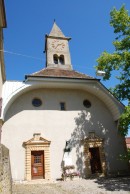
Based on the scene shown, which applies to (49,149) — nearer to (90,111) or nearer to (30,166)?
(30,166)

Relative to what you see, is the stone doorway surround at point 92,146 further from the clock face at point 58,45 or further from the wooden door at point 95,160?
the clock face at point 58,45

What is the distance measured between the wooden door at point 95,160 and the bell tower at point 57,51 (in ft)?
29.1

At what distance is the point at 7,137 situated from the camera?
1433cm

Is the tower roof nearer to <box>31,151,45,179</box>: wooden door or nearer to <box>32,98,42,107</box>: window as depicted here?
<box>32,98,42,107</box>: window

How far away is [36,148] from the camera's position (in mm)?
14617

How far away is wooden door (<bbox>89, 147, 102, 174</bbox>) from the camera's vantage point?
15648 mm

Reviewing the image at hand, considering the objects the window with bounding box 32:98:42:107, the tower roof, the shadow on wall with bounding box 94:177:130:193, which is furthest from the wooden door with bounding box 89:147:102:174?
the tower roof

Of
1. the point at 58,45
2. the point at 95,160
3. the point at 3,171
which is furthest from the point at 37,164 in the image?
the point at 58,45

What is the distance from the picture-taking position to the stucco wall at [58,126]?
14445 millimetres

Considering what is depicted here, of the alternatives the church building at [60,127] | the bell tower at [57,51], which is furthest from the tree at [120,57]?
the bell tower at [57,51]

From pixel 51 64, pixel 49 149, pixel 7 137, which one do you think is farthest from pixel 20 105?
pixel 51 64

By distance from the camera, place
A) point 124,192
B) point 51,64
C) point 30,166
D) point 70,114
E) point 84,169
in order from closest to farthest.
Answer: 1. point 124,192
2. point 30,166
3. point 84,169
4. point 70,114
5. point 51,64

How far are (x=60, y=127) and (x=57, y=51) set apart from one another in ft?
31.4

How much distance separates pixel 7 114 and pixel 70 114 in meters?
4.94
